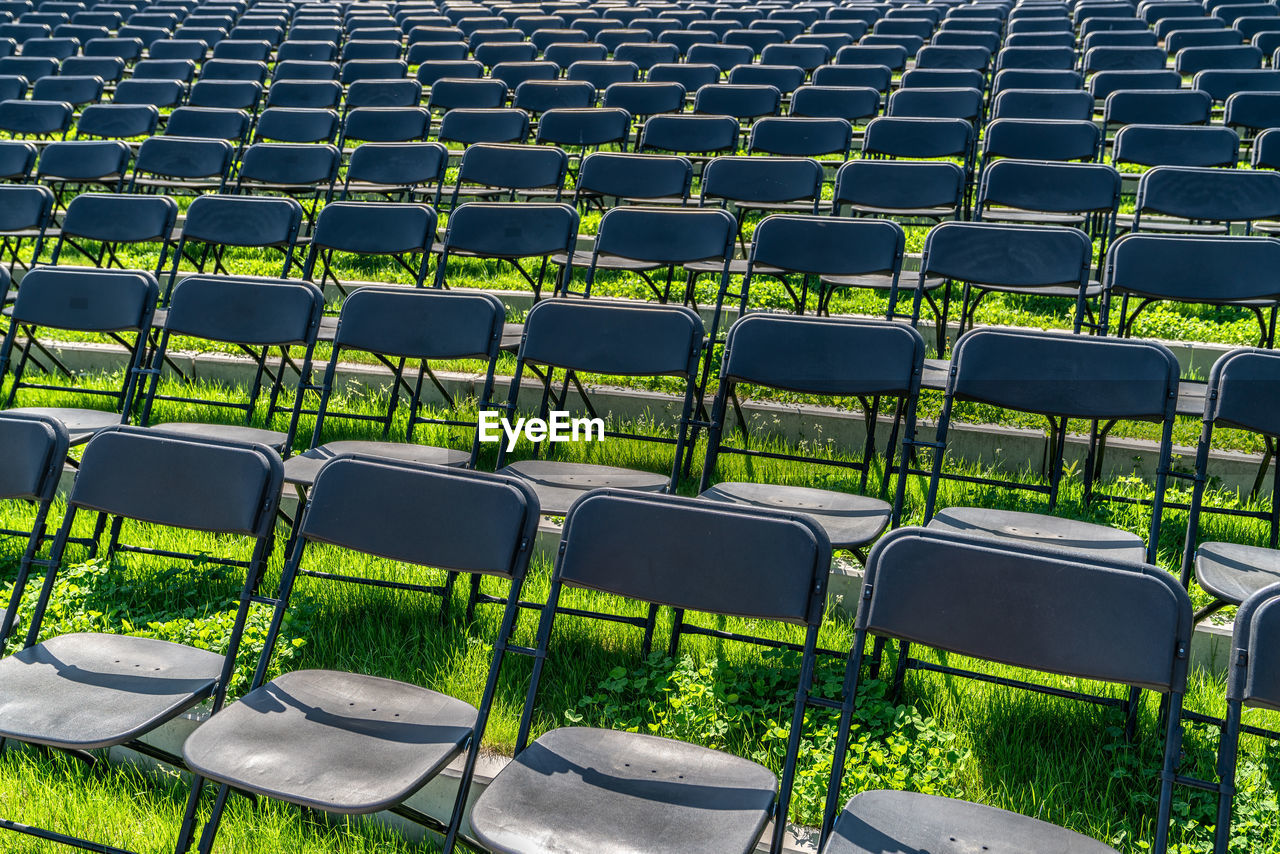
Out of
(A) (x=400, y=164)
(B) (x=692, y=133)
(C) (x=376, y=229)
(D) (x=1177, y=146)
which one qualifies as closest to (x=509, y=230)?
(C) (x=376, y=229)

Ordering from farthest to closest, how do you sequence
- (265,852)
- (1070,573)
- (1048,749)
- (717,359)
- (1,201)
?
(1,201)
(717,359)
(1048,749)
(265,852)
(1070,573)

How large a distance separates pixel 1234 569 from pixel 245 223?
473 centimetres

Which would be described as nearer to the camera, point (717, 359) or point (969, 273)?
point (969, 273)

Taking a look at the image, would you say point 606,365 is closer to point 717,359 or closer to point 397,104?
point 717,359

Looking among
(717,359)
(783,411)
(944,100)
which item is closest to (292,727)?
(783,411)

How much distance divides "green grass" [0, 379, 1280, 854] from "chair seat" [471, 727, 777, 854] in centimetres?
28

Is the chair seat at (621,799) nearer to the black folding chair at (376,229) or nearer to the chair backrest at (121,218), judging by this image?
the black folding chair at (376,229)

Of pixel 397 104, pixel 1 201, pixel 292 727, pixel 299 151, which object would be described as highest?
pixel 397 104

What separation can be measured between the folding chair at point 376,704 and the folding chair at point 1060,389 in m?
1.44

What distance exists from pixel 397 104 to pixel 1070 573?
7262mm

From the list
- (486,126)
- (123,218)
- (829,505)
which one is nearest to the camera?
(829,505)

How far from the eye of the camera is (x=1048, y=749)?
258 cm

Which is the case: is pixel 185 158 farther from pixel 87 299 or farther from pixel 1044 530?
pixel 1044 530

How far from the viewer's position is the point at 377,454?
377cm
